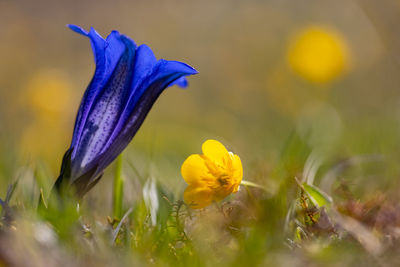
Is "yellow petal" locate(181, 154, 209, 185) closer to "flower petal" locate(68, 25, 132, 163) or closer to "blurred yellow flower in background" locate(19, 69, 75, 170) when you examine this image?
"flower petal" locate(68, 25, 132, 163)

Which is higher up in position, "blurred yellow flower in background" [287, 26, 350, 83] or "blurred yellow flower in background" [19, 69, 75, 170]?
"blurred yellow flower in background" [287, 26, 350, 83]

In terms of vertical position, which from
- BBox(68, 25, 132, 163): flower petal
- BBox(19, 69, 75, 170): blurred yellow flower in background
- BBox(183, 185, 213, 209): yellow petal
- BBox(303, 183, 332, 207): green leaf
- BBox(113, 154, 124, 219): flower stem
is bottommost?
BBox(19, 69, 75, 170): blurred yellow flower in background

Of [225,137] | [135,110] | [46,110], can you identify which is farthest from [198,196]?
[225,137]

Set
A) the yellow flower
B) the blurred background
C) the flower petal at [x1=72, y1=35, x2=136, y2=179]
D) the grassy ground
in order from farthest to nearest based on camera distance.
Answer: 1. the blurred background
2. the flower petal at [x1=72, y1=35, x2=136, y2=179]
3. the yellow flower
4. the grassy ground

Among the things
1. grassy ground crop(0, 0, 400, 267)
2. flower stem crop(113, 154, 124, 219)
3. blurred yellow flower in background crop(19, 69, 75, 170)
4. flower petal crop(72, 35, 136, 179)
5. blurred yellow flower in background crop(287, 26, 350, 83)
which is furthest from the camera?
blurred yellow flower in background crop(287, 26, 350, 83)

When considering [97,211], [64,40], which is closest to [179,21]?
[64,40]

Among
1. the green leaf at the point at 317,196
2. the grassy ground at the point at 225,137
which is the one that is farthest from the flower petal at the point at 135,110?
the green leaf at the point at 317,196

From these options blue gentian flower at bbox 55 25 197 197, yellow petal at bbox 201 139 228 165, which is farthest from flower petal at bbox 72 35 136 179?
yellow petal at bbox 201 139 228 165

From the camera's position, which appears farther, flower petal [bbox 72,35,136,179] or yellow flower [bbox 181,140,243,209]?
flower petal [bbox 72,35,136,179]

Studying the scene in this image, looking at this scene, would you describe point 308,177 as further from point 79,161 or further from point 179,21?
point 179,21
